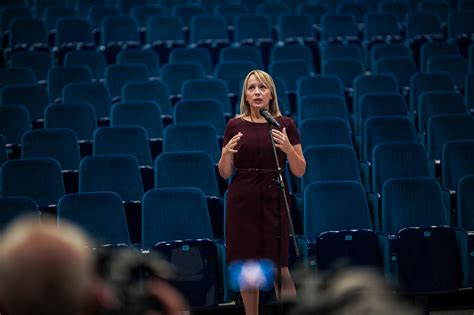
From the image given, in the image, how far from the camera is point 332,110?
5.12 m

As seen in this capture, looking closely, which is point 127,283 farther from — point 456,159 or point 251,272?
point 456,159

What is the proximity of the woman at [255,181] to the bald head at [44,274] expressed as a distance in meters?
2.17

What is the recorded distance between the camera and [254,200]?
313cm

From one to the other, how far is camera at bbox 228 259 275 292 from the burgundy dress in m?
0.03

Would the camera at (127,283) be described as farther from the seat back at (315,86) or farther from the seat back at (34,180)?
the seat back at (315,86)

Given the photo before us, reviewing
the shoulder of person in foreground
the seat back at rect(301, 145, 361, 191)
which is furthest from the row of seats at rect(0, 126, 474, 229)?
the shoulder of person in foreground

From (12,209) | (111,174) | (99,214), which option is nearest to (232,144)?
(99,214)

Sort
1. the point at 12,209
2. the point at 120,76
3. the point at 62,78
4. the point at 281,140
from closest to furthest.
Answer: the point at 281,140
the point at 12,209
the point at 62,78
the point at 120,76

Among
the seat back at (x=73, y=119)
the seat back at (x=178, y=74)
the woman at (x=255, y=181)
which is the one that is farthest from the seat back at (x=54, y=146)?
the woman at (x=255, y=181)

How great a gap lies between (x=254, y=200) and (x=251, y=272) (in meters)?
0.27

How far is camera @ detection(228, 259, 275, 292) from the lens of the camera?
3.13 m

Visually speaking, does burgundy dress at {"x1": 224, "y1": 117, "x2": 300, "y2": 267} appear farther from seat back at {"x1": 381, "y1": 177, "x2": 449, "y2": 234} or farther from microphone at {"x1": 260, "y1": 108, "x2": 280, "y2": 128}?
seat back at {"x1": 381, "y1": 177, "x2": 449, "y2": 234}

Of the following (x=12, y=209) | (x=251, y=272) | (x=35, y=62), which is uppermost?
(x=35, y=62)

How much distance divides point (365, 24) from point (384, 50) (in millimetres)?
681
